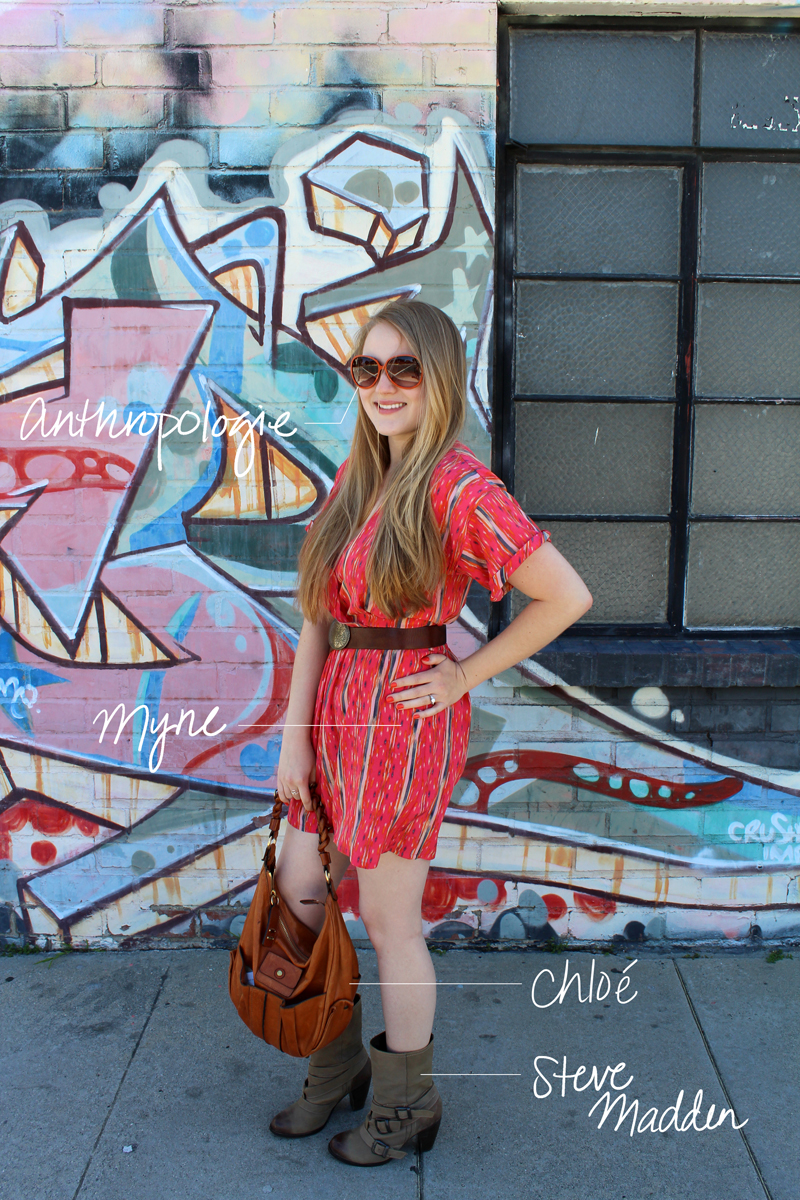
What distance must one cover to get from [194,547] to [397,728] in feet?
3.99

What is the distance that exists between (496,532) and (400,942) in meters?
0.95

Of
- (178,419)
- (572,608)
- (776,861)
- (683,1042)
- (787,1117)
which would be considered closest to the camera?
(572,608)

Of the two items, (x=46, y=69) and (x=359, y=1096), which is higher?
(x=46, y=69)

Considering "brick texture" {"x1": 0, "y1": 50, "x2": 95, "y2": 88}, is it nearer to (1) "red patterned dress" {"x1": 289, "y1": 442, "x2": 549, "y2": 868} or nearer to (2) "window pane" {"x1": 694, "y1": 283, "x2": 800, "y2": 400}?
(1) "red patterned dress" {"x1": 289, "y1": 442, "x2": 549, "y2": 868}

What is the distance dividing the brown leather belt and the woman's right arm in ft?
0.38

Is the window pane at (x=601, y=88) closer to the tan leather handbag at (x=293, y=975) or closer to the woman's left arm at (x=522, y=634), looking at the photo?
the woman's left arm at (x=522, y=634)

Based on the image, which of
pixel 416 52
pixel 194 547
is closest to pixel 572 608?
pixel 194 547

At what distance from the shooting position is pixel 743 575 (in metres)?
2.89

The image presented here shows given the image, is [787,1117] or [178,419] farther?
[178,419]

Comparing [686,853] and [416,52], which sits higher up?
[416,52]

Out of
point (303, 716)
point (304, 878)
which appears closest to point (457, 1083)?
point (304, 878)

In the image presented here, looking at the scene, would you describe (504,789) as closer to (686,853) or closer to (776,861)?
(686,853)

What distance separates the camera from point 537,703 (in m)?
2.79

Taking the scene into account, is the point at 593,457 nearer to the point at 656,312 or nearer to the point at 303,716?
the point at 656,312
